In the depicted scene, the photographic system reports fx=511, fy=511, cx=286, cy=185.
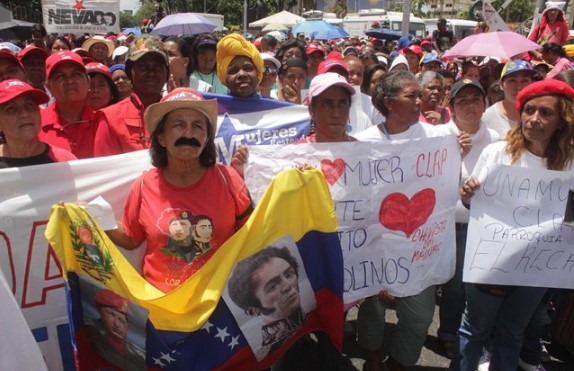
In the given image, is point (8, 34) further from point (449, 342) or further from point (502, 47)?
point (449, 342)

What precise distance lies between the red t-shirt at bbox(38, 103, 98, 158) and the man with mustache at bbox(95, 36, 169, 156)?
0.46ft

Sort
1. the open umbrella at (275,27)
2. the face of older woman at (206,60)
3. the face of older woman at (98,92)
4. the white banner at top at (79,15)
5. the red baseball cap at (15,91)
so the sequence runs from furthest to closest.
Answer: the open umbrella at (275,27)
the white banner at top at (79,15)
the face of older woman at (206,60)
the face of older woman at (98,92)
the red baseball cap at (15,91)

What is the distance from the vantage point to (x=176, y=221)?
2324 millimetres

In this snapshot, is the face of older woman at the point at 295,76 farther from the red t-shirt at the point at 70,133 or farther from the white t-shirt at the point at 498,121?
the red t-shirt at the point at 70,133

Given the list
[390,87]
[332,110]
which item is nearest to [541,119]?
[390,87]

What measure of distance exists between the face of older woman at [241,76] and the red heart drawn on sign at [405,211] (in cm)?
122

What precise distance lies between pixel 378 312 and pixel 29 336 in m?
2.15

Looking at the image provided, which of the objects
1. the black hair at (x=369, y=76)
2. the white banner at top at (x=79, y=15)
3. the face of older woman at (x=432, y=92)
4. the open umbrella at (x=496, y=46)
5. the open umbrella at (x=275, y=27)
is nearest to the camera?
the face of older woman at (x=432, y=92)

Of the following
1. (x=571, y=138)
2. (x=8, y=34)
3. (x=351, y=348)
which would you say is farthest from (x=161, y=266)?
(x=8, y=34)

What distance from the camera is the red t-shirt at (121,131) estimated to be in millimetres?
3066

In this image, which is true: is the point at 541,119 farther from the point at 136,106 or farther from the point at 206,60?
the point at 206,60

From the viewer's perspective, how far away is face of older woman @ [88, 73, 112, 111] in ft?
13.5

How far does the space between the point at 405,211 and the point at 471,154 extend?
0.76 m

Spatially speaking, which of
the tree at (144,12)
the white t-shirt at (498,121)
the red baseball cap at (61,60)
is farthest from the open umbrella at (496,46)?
the tree at (144,12)
